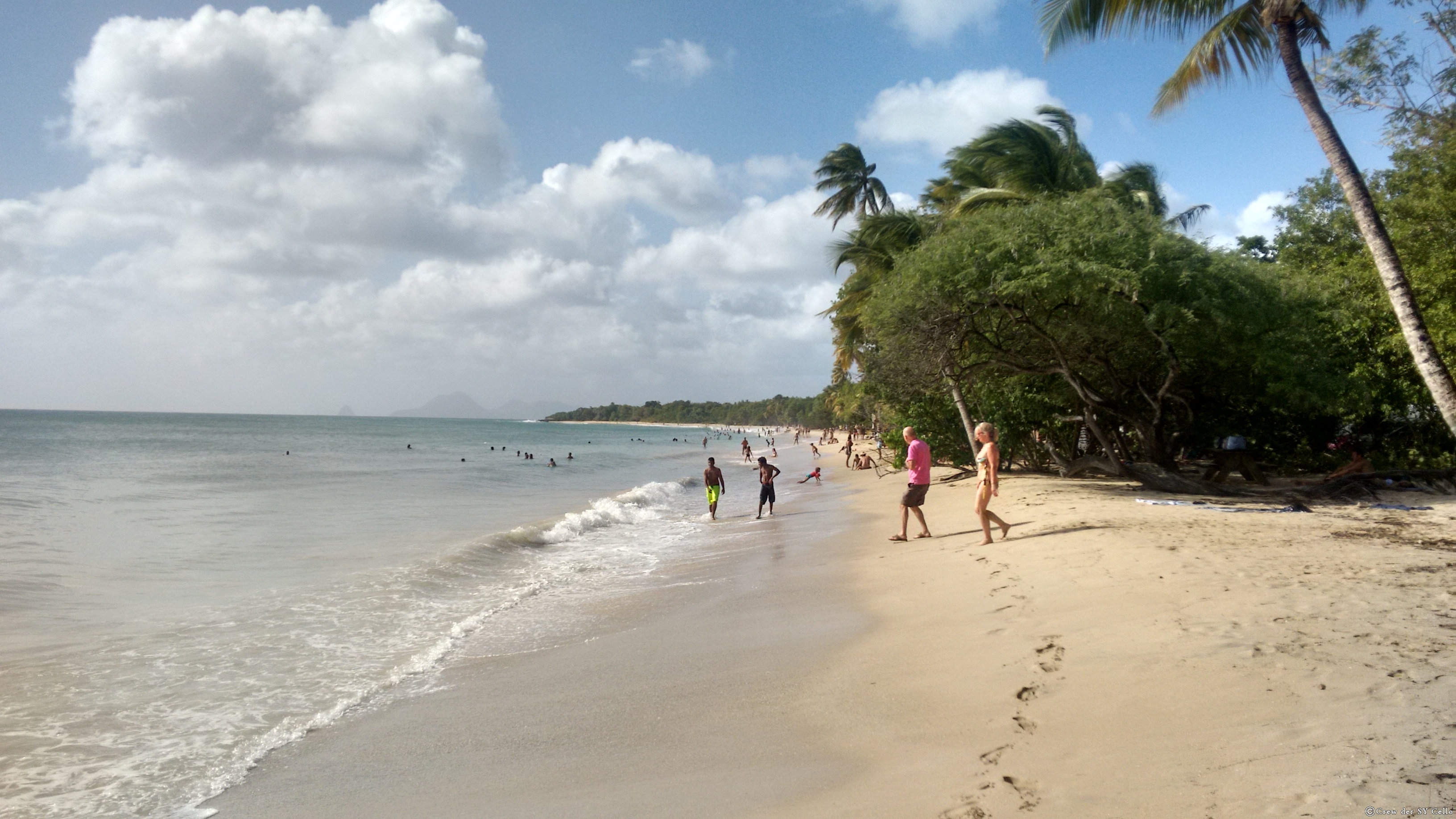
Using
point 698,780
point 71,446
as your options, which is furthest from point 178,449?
point 698,780

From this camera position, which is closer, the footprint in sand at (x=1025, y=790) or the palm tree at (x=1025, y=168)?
the footprint in sand at (x=1025, y=790)

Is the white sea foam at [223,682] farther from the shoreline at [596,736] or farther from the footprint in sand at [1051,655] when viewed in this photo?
the footprint in sand at [1051,655]

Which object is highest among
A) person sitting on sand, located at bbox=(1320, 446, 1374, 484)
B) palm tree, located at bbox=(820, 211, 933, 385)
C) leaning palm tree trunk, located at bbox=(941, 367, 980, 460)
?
palm tree, located at bbox=(820, 211, 933, 385)

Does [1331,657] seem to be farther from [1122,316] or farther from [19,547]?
[19,547]

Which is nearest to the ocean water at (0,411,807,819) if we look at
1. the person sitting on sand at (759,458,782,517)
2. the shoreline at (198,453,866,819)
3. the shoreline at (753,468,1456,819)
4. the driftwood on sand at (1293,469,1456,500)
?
the shoreline at (198,453,866,819)

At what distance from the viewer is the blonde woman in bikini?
8.53 metres

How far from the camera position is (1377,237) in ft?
29.5

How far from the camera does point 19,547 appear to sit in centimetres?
1255

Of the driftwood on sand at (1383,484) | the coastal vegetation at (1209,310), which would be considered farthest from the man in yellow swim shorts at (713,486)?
the driftwood on sand at (1383,484)

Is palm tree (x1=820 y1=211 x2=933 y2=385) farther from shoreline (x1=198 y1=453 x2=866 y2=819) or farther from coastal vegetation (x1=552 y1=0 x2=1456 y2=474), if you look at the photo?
shoreline (x1=198 y1=453 x2=866 y2=819)

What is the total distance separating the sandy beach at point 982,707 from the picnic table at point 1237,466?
22.3 feet

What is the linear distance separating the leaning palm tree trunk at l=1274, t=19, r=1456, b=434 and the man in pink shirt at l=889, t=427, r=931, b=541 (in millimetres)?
5742

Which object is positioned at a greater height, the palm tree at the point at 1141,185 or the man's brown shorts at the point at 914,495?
the palm tree at the point at 1141,185

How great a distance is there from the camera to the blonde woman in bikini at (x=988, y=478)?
8.53 metres
